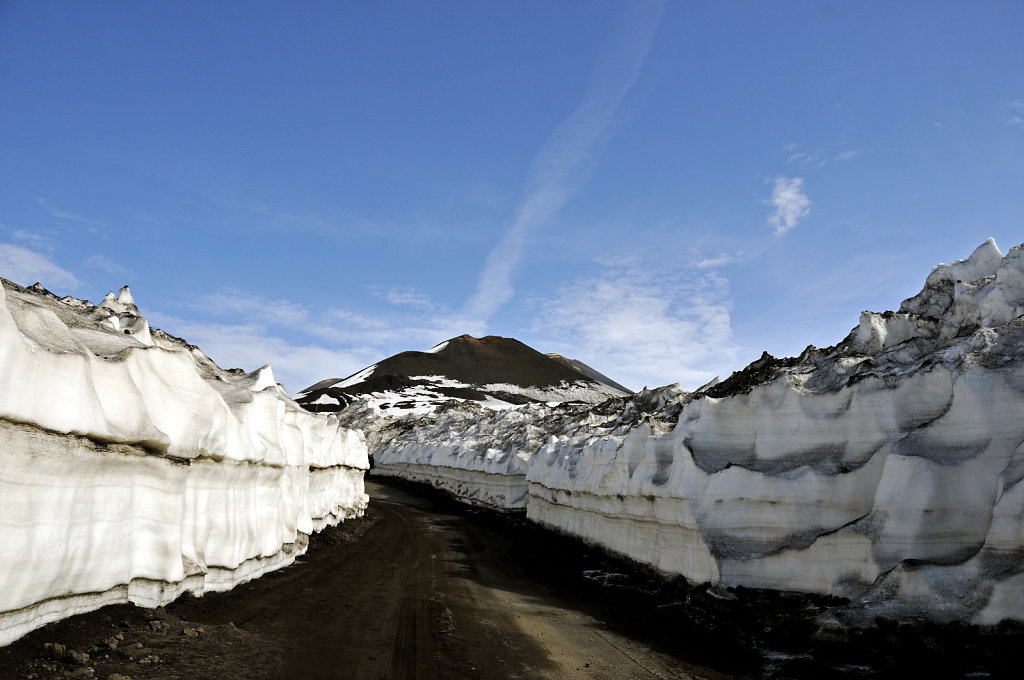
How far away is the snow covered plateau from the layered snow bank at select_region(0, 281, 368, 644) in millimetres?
8778

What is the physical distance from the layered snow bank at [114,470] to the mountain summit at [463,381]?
87113 mm

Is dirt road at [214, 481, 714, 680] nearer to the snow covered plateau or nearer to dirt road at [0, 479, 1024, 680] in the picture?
dirt road at [0, 479, 1024, 680]

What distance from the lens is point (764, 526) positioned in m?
11.5

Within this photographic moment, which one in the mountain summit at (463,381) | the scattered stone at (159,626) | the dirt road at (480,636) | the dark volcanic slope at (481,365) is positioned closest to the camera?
the dirt road at (480,636)

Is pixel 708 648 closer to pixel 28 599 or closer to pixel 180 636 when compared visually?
pixel 180 636

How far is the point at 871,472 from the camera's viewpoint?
425 inches

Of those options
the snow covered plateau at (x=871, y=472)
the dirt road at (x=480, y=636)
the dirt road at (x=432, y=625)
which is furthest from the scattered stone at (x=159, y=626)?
the snow covered plateau at (x=871, y=472)

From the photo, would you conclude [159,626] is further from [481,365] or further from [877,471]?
[481,365]

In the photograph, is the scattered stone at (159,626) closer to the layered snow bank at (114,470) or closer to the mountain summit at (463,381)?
the layered snow bank at (114,470)

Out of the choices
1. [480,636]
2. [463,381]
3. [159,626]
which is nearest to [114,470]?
[159,626]

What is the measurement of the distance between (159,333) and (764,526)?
14805 mm

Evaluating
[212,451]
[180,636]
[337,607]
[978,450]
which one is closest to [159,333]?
[212,451]

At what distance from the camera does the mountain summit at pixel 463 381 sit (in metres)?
114

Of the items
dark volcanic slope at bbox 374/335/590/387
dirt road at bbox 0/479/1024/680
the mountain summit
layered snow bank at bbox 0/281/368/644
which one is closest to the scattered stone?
dirt road at bbox 0/479/1024/680
